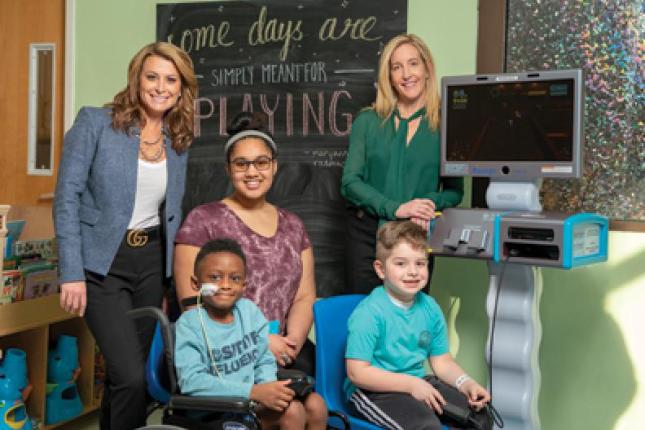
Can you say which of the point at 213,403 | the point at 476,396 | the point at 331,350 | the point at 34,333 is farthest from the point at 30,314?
the point at 476,396

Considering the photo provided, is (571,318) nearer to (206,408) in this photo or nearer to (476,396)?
(476,396)

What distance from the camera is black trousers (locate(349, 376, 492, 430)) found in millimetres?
2174

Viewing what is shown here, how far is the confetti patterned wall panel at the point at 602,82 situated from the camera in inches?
119

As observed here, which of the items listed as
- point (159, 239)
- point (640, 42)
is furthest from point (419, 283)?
point (640, 42)

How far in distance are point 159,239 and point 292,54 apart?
134 centimetres

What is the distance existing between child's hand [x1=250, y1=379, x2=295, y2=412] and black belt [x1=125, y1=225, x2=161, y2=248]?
69cm

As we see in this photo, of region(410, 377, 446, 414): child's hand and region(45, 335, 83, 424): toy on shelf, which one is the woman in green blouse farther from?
region(45, 335, 83, 424): toy on shelf

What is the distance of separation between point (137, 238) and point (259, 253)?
15.7 inches

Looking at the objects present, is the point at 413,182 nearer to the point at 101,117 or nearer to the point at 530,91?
the point at 530,91

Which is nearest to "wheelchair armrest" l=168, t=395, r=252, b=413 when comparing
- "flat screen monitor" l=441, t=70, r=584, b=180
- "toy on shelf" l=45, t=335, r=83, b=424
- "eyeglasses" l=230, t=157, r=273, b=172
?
"eyeglasses" l=230, t=157, r=273, b=172

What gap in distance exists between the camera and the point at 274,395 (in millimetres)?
2123

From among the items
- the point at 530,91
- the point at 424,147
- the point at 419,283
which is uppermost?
the point at 530,91

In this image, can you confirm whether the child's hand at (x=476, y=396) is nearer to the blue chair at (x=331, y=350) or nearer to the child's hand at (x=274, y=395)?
the blue chair at (x=331, y=350)

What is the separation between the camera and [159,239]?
260cm
